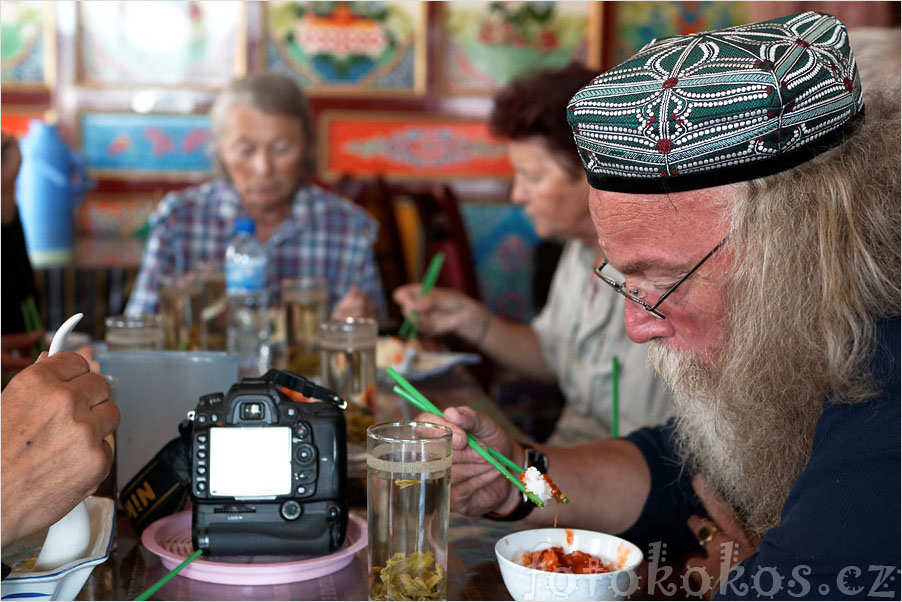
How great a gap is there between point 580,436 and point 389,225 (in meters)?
1.86

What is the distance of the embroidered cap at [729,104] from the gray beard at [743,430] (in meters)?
0.25

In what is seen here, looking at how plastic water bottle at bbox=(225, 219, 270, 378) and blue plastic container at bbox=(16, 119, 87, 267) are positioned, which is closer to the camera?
plastic water bottle at bbox=(225, 219, 270, 378)

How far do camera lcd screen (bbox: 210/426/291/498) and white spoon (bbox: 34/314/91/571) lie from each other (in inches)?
5.9

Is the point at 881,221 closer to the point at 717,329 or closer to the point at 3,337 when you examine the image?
the point at 717,329

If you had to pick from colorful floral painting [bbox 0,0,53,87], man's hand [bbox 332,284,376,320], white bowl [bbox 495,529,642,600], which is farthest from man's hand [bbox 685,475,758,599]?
colorful floral painting [bbox 0,0,53,87]

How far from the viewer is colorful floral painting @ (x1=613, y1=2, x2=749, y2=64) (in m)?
5.19

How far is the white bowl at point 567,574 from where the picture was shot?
1069 mm

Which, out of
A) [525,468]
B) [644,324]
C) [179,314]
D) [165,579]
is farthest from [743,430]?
[179,314]

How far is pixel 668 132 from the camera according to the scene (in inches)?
43.4

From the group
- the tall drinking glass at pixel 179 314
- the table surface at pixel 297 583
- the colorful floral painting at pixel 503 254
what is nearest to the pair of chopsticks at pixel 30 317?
the tall drinking glass at pixel 179 314

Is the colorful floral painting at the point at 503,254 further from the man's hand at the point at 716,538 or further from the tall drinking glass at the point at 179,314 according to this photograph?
the man's hand at the point at 716,538

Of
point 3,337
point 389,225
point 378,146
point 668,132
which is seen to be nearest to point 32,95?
point 378,146

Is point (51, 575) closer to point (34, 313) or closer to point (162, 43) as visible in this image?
point (34, 313)

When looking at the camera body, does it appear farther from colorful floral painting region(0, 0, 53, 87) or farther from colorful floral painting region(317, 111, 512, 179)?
colorful floral painting region(0, 0, 53, 87)
